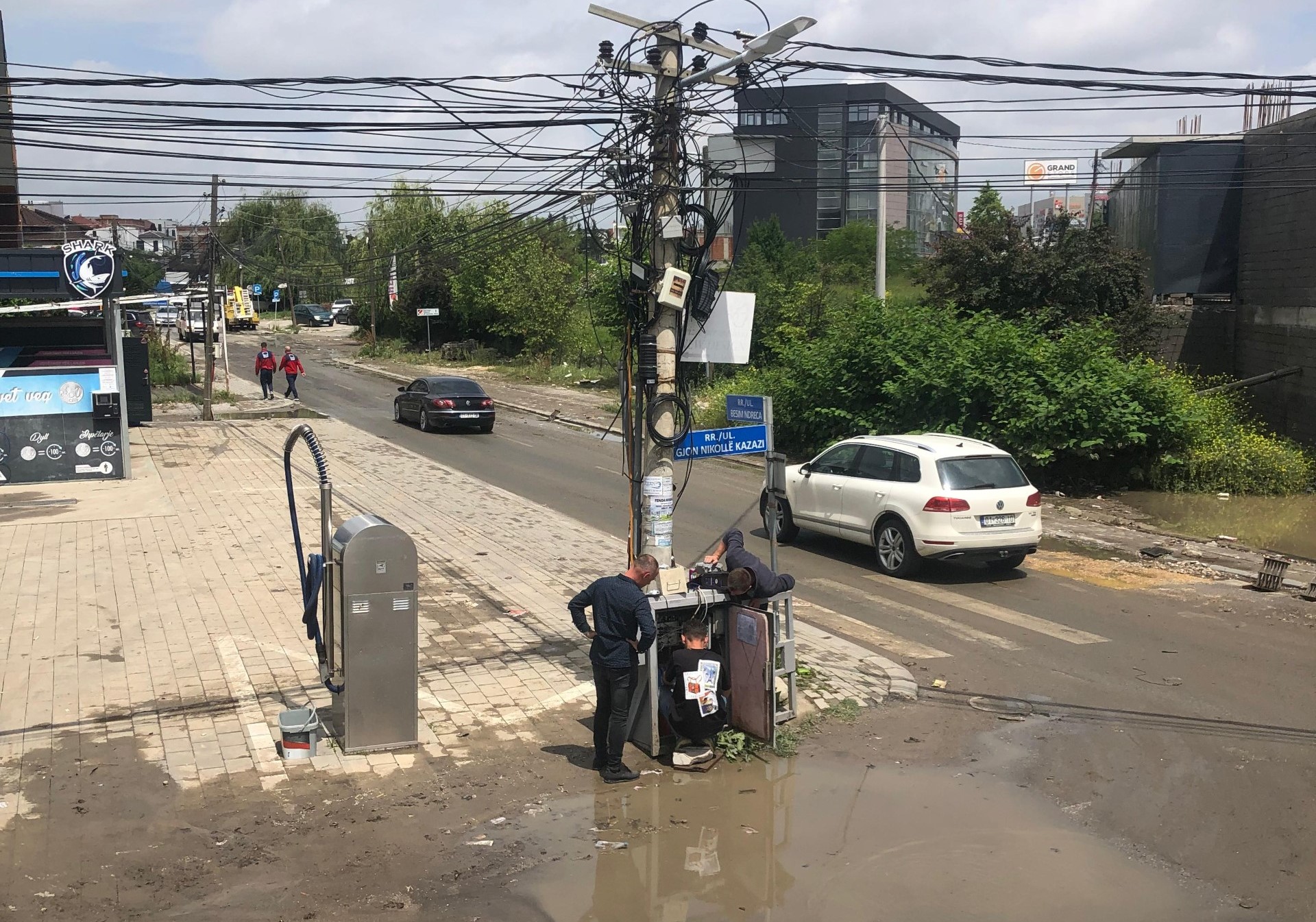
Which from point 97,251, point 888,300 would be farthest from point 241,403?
point 888,300

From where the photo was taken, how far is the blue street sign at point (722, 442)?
880 cm

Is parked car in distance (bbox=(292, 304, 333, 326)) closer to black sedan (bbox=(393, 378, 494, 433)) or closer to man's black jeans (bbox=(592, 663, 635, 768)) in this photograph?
black sedan (bbox=(393, 378, 494, 433))

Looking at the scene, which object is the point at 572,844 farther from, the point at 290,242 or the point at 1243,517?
the point at 290,242

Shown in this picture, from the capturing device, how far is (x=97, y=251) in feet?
65.8

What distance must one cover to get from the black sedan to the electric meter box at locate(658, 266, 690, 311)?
2018 cm

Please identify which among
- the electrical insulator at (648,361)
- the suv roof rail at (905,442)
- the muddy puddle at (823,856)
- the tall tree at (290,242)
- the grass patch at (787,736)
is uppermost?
the tall tree at (290,242)

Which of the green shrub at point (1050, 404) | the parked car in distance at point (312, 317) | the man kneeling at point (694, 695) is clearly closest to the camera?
the man kneeling at point (694, 695)

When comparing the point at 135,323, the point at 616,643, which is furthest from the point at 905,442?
the point at 135,323

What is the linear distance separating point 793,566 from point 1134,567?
4.34 metres

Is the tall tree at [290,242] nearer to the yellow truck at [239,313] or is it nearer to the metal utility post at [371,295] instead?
the yellow truck at [239,313]

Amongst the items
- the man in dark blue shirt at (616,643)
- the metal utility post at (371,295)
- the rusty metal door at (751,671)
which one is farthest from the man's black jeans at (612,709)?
the metal utility post at (371,295)

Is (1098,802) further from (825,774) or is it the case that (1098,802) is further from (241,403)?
(241,403)

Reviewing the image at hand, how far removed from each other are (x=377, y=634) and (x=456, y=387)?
2182cm

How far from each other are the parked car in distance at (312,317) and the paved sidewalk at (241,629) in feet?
208
